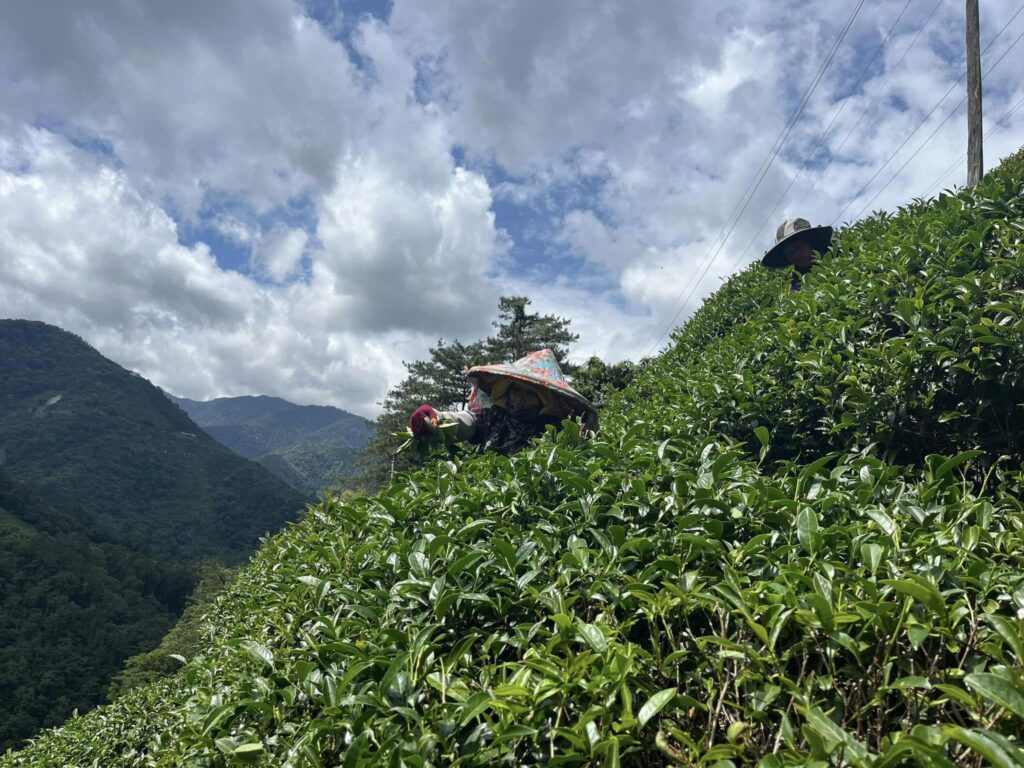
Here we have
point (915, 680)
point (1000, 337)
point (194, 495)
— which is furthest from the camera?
point (194, 495)

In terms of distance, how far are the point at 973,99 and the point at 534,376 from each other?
8.39 m

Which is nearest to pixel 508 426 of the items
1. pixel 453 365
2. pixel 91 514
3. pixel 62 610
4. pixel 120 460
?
pixel 453 365

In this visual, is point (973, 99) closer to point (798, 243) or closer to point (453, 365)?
point (798, 243)

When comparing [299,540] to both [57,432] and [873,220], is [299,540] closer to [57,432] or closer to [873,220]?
[873,220]

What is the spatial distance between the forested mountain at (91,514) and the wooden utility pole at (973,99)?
17023 mm

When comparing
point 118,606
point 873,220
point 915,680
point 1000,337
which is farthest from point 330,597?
point 118,606

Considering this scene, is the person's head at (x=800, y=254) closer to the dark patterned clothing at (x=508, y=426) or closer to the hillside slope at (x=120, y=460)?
the dark patterned clothing at (x=508, y=426)

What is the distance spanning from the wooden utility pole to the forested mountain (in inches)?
670

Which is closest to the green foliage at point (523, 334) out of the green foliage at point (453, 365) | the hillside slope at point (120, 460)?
the green foliage at point (453, 365)

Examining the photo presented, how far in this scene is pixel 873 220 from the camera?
4672 millimetres

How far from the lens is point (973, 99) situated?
330 inches

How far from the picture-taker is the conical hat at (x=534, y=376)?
442 centimetres

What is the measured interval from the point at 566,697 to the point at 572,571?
0.42m

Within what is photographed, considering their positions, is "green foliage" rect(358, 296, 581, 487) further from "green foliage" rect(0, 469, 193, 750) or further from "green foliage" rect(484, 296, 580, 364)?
"green foliage" rect(0, 469, 193, 750)
